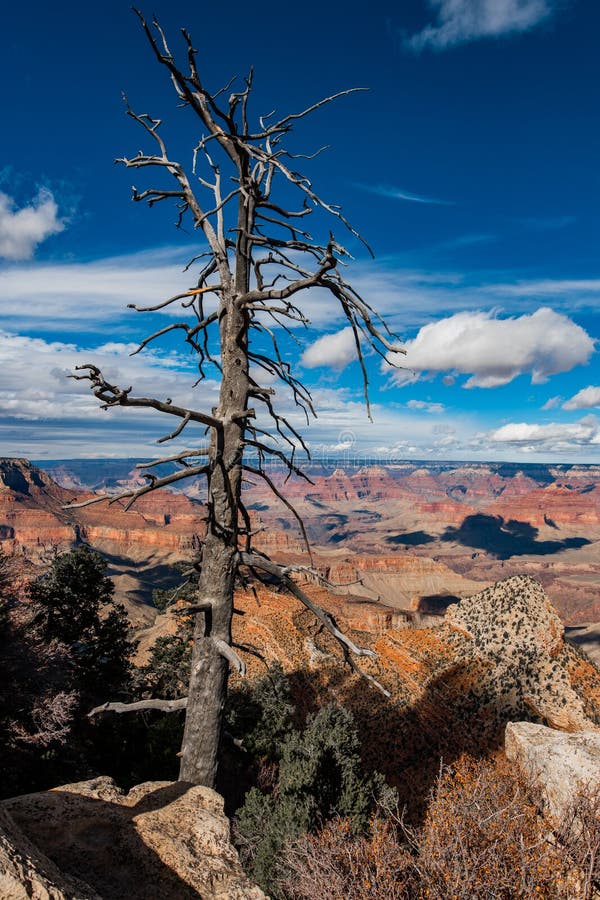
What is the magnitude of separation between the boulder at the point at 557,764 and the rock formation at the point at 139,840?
1703 cm

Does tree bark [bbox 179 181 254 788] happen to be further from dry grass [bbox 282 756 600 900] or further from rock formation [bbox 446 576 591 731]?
rock formation [bbox 446 576 591 731]

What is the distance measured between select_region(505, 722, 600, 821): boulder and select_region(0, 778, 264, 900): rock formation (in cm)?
1703

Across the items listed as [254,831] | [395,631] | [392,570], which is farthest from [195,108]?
[392,570]

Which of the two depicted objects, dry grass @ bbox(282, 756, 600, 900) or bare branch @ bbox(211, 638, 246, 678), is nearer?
bare branch @ bbox(211, 638, 246, 678)

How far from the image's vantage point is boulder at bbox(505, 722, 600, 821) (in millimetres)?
18344

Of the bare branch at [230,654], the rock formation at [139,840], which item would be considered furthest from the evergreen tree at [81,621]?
the bare branch at [230,654]

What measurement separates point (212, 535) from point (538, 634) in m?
39.1

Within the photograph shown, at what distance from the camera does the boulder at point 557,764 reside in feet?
60.2

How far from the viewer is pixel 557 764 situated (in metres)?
19.8

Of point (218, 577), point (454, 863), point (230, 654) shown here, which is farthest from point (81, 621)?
point (230, 654)

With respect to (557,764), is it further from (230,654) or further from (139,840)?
(230,654)

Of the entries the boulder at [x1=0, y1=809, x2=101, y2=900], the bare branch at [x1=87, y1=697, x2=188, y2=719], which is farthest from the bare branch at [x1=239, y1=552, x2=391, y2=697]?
the boulder at [x1=0, y1=809, x2=101, y2=900]

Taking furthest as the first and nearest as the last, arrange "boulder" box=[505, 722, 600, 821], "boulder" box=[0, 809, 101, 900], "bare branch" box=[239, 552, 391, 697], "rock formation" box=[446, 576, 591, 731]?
"rock formation" box=[446, 576, 591, 731] < "boulder" box=[505, 722, 600, 821] < "bare branch" box=[239, 552, 391, 697] < "boulder" box=[0, 809, 101, 900]

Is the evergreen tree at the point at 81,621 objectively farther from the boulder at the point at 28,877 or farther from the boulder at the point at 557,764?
the boulder at the point at 28,877
